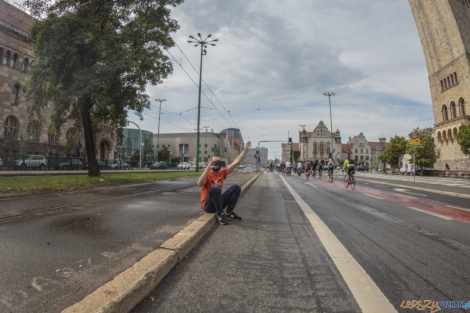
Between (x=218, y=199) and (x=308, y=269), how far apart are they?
98.1 inches

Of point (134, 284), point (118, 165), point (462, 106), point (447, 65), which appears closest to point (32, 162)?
point (118, 165)

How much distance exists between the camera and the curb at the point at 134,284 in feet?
5.49

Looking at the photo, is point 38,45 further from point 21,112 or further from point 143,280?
point 21,112

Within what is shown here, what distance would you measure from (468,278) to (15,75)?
42.7 metres

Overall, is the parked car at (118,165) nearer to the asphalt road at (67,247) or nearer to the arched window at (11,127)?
the arched window at (11,127)

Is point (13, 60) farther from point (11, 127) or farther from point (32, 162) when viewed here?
point (32, 162)

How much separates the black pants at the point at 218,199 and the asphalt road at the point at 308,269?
0.49 metres

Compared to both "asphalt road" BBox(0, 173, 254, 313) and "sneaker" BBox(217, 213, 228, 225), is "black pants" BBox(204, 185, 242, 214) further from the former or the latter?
"asphalt road" BBox(0, 173, 254, 313)

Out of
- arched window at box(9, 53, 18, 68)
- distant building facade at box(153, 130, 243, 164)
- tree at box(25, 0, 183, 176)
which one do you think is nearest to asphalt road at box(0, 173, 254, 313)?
tree at box(25, 0, 183, 176)

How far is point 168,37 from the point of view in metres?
13.9

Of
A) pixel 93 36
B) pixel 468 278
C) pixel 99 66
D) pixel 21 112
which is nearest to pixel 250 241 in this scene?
pixel 468 278

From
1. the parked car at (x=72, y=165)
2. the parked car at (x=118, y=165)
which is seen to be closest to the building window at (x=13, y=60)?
the parked car at (x=72, y=165)

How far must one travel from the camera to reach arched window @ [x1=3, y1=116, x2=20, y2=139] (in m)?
31.1

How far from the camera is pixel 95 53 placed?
12555mm
